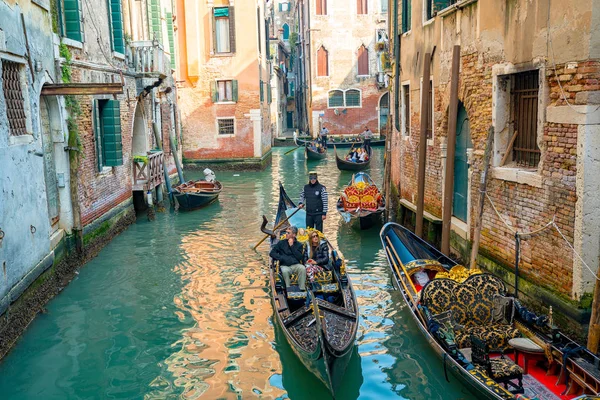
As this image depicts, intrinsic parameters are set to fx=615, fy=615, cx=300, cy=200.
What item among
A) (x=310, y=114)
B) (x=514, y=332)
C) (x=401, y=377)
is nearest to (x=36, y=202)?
(x=401, y=377)

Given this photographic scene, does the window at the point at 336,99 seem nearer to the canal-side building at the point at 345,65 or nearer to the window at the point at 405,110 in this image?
the canal-side building at the point at 345,65

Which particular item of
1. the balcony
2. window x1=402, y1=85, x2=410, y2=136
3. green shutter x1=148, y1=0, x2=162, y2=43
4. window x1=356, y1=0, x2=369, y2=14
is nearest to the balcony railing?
green shutter x1=148, y1=0, x2=162, y2=43

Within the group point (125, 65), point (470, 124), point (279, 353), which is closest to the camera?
point (279, 353)

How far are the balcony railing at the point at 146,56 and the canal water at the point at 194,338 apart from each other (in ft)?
13.9

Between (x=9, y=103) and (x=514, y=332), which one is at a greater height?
(x=9, y=103)

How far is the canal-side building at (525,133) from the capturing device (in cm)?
522

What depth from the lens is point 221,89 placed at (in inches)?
833

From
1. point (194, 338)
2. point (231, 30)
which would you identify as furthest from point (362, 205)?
point (231, 30)

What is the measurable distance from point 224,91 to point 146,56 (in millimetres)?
8204

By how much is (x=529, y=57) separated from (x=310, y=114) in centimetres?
2692

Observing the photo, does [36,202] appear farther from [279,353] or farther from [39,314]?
[279,353]

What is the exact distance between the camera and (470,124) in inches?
313

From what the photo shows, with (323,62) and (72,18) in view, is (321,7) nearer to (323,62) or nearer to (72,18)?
(323,62)

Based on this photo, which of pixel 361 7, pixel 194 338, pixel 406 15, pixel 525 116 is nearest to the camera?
pixel 194 338
